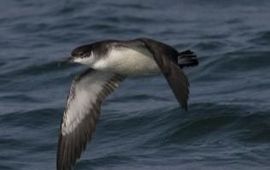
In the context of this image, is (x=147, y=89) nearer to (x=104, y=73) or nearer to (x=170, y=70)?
(x=104, y=73)

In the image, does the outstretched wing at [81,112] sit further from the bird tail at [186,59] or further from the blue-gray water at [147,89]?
the bird tail at [186,59]

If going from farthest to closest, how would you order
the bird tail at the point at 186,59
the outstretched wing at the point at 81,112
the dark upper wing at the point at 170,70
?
the outstretched wing at the point at 81,112 → the bird tail at the point at 186,59 → the dark upper wing at the point at 170,70

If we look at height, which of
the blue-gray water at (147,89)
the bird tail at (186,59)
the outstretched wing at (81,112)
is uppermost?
the bird tail at (186,59)

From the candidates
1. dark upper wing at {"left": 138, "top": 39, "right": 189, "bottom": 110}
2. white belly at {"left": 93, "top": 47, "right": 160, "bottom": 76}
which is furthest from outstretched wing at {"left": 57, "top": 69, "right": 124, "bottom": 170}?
dark upper wing at {"left": 138, "top": 39, "right": 189, "bottom": 110}

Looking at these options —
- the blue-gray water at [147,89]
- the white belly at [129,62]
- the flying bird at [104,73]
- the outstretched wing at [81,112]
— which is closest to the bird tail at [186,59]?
the flying bird at [104,73]

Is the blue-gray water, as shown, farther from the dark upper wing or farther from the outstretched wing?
the dark upper wing

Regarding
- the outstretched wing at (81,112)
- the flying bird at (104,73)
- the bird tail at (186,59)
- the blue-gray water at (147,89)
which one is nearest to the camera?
the flying bird at (104,73)

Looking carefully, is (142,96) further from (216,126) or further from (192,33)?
(192,33)

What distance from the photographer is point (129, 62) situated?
9.73 m

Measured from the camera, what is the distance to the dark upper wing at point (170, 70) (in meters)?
9.02

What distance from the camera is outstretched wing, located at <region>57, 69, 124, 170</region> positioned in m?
10.6

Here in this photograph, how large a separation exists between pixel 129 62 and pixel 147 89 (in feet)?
16.9

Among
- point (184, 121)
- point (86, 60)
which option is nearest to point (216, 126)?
point (184, 121)

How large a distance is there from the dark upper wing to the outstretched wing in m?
→ 1.29
